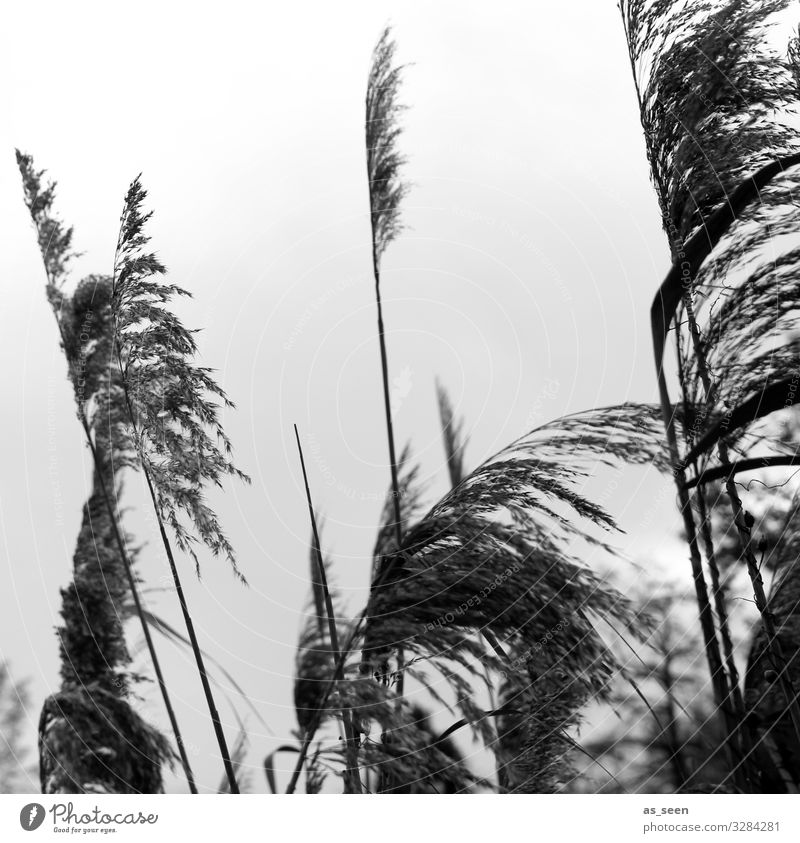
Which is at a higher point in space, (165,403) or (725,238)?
(725,238)

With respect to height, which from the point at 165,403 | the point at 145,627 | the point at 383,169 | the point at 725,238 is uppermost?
the point at 383,169

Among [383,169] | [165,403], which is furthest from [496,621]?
[383,169]

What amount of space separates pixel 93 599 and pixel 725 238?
1.87 m

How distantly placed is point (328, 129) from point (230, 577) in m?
1.24

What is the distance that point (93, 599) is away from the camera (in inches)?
82.0

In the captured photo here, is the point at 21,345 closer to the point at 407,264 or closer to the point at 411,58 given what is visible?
the point at 407,264

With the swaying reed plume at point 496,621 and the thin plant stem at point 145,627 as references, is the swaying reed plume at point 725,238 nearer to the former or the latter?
the swaying reed plume at point 496,621

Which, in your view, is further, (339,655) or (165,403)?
(165,403)

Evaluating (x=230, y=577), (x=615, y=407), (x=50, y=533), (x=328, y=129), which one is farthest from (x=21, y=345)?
(x=615, y=407)

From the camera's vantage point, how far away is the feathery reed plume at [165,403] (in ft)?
6.75

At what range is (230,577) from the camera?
80.2 inches
